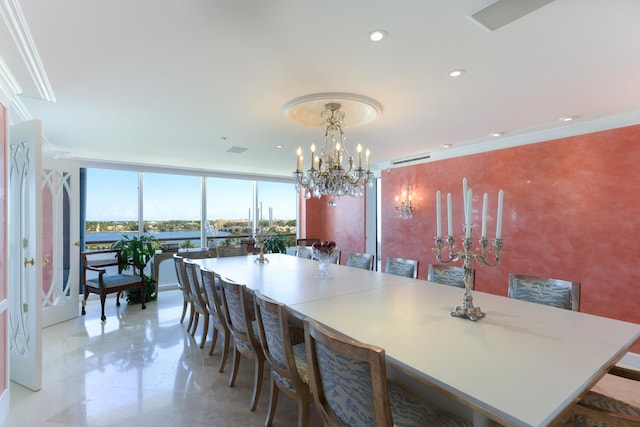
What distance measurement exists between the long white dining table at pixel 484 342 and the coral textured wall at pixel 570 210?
2164 millimetres

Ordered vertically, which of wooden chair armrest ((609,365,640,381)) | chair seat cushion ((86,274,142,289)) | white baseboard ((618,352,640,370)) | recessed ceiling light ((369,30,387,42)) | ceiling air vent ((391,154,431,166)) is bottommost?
white baseboard ((618,352,640,370))

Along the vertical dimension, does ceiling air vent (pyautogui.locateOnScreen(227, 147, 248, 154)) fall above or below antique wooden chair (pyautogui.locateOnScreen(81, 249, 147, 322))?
above

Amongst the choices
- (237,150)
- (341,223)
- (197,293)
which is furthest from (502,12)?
(341,223)

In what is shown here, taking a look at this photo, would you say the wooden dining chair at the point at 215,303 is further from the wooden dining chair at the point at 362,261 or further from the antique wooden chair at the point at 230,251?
the antique wooden chair at the point at 230,251

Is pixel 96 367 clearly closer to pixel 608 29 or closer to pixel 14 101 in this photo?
pixel 14 101

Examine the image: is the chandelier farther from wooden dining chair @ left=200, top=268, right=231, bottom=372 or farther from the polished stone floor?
the polished stone floor

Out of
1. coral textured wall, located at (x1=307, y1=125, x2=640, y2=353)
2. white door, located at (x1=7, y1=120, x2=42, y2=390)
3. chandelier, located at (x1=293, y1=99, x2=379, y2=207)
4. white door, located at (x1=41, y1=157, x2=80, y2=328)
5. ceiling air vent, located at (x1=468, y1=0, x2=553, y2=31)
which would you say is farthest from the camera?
white door, located at (x1=41, y1=157, x2=80, y2=328)

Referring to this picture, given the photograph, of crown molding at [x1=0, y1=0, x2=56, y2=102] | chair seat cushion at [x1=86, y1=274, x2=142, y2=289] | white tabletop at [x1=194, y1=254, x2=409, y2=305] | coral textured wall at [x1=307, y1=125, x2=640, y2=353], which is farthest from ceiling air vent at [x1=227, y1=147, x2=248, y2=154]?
coral textured wall at [x1=307, y1=125, x2=640, y2=353]

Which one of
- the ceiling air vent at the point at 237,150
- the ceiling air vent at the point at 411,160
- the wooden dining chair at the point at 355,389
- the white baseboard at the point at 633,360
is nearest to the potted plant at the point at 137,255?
the ceiling air vent at the point at 237,150

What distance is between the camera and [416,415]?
1.37m

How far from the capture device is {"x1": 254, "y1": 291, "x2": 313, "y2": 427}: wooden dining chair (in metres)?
1.69

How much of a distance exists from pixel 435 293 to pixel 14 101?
4.12m

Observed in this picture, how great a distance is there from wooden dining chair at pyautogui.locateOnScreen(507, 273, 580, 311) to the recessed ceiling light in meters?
2.07

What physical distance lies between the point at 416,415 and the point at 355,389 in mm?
412
